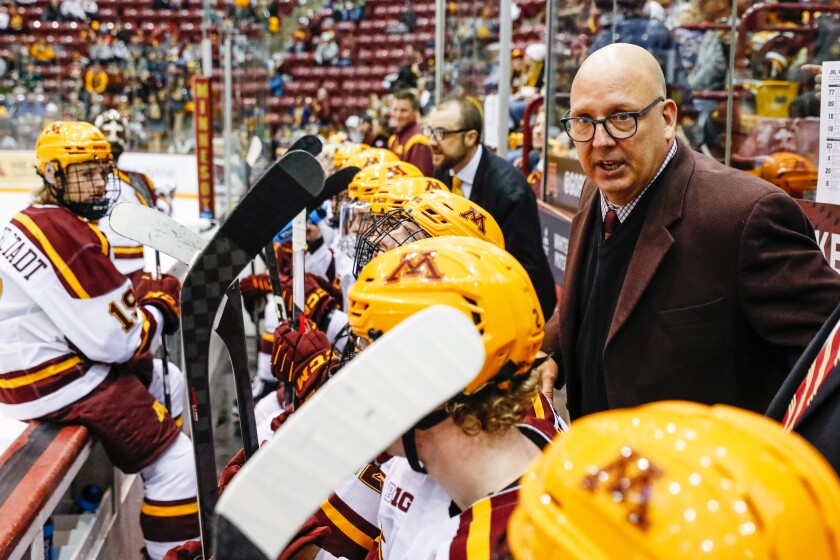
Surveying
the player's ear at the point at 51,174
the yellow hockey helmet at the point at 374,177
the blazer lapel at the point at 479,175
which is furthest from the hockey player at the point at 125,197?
the blazer lapel at the point at 479,175

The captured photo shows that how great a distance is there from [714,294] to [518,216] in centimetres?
147

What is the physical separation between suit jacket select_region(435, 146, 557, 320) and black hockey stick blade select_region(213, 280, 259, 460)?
165 centimetres

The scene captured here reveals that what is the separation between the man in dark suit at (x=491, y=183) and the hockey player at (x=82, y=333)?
117 centimetres

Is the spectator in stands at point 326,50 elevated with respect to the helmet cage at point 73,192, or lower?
elevated

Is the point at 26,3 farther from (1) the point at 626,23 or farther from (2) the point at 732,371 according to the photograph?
(2) the point at 732,371

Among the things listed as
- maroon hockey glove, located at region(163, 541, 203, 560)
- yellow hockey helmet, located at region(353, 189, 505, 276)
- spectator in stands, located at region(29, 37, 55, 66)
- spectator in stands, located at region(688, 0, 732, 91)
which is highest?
spectator in stands, located at region(29, 37, 55, 66)

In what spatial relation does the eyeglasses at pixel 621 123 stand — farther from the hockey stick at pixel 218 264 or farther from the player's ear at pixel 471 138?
the player's ear at pixel 471 138

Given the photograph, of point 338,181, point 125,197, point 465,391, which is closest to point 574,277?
point 465,391

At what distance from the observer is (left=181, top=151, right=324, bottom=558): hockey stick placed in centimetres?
116

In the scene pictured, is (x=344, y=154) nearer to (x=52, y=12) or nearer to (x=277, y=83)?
(x=277, y=83)

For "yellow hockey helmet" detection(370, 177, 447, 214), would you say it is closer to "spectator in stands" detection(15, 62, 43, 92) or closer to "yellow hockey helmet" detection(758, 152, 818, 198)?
"yellow hockey helmet" detection(758, 152, 818, 198)

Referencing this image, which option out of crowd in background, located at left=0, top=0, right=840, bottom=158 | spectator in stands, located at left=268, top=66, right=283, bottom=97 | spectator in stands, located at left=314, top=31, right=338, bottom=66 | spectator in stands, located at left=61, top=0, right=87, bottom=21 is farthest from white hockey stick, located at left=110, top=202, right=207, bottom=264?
spectator in stands, located at left=61, top=0, right=87, bottom=21

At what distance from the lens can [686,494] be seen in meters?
0.53

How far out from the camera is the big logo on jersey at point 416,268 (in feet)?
3.49
